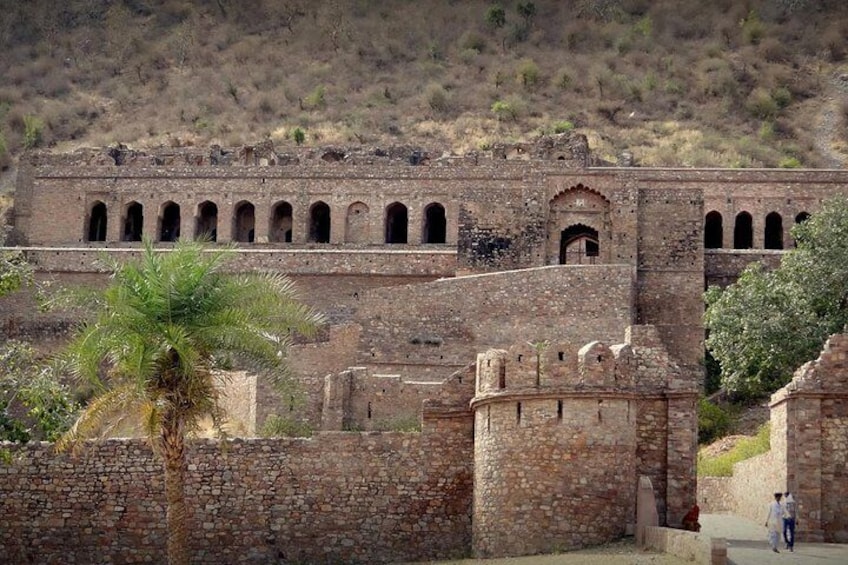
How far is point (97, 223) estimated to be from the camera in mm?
63688

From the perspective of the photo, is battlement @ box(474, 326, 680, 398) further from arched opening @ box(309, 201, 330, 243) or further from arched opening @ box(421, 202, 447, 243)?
arched opening @ box(309, 201, 330, 243)

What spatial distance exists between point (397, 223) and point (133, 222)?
930 cm

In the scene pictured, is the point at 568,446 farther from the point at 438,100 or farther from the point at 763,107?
the point at 763,107

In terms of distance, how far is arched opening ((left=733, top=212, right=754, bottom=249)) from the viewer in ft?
193

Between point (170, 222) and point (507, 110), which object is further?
point (507, 110)

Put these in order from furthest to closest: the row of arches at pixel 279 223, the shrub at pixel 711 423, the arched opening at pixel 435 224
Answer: the arched opening at pixel 435 224, the row of arches at pixel 279 223, the shrub at pixel 711 423

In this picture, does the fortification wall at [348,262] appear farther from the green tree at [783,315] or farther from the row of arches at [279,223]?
the green tree at [783,315]

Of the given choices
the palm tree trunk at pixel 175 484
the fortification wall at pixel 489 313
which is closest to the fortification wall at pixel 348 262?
the fortification wall at pixel 489 313

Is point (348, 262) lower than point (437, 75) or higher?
lower

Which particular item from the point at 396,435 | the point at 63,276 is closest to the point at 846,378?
the point at 396,435

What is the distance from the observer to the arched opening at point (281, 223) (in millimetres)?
61812

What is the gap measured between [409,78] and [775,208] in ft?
143

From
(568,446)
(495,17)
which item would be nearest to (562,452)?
(568,446)

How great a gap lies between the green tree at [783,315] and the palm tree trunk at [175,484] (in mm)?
15896
